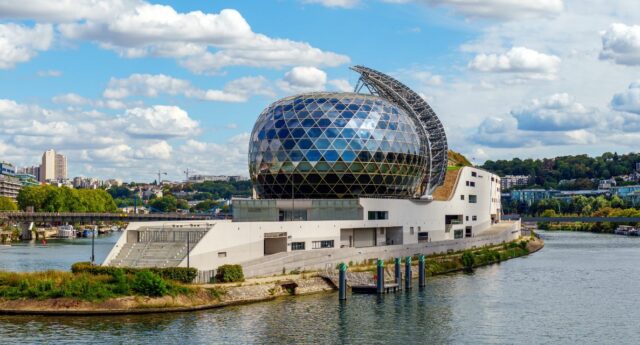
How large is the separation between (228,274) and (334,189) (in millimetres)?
31119

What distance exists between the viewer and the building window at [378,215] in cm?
9825

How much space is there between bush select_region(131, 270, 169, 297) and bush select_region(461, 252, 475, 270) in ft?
164

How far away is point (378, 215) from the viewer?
9975 centimetres

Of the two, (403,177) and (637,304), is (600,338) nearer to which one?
(637,304)

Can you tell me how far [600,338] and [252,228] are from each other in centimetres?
3403

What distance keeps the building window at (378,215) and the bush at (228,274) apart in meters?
30.5

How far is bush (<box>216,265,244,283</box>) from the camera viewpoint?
227ft

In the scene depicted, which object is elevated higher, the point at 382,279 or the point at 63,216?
the point at 63,216

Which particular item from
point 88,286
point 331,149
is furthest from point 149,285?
point 331,149

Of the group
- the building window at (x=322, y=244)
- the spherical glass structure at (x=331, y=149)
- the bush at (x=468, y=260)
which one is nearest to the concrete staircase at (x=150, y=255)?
the building window at (x=322, y=244)

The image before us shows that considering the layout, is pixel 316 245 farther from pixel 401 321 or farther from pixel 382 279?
pixel 401 321

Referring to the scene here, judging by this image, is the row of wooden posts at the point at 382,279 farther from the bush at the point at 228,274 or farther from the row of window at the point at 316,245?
the row of window at the point at 316,245

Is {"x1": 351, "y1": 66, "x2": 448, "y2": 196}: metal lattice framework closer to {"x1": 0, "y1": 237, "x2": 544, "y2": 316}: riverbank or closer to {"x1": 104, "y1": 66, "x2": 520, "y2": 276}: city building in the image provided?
{"x1": 104, "y1": 66, "x2": 520, "y2": 276}: city building

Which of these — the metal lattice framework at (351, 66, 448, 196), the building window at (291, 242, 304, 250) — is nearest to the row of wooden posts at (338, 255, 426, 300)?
the building window at (291, 242, 304, 250)
